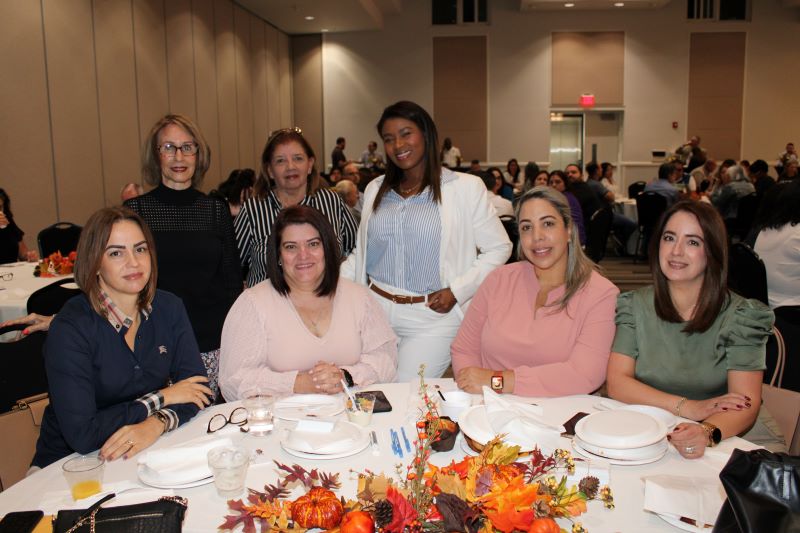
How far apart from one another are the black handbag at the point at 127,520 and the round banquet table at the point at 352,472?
35 cm

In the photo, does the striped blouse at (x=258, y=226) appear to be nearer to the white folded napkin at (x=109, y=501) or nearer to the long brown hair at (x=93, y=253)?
the long brown hair at (x=93, y=253)

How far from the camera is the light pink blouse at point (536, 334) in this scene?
2.29 metres

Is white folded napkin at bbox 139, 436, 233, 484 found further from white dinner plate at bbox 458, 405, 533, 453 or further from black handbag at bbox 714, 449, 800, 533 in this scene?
black handbag at bbox 714, 449, 800, 533

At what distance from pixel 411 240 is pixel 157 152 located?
3.89ft

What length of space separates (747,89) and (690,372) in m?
15.8

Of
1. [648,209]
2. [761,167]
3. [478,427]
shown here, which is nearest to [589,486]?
[478,427]

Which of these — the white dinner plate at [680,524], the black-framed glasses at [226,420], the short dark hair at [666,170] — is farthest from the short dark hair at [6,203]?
the short dark hair at [666,170]

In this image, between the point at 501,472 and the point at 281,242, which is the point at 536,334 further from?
the point at 501,472

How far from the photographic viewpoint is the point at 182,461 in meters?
1.66

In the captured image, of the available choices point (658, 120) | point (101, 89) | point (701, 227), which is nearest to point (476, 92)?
point (658, 120)

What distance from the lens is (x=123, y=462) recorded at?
1.74 metres

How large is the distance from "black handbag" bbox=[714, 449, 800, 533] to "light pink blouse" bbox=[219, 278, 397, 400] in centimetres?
147

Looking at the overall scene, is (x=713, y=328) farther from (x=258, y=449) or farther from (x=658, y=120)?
(x=658, y=120)

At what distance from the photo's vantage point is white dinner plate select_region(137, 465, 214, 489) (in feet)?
5.12
